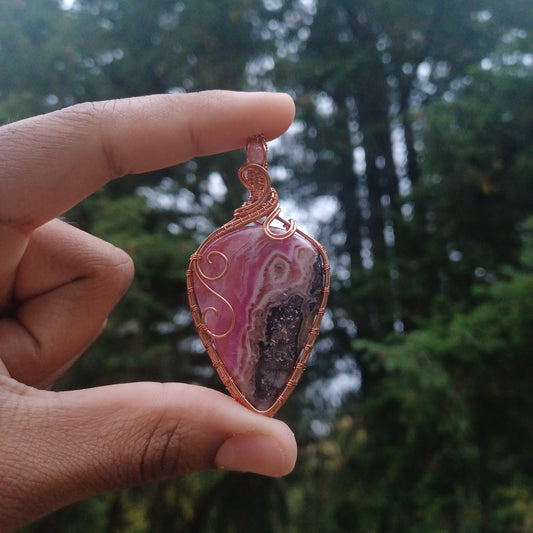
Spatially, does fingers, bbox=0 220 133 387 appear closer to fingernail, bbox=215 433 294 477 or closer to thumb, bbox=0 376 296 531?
thumb, bbox=0 376 296 531

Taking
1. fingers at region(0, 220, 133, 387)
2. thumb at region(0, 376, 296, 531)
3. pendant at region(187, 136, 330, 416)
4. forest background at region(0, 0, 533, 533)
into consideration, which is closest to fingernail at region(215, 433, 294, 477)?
thumb at region(0, 376, 296, 531)

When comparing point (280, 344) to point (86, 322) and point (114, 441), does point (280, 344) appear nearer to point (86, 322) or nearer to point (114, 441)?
point (114, 441)

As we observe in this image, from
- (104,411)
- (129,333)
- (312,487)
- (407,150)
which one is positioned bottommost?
(312,487)

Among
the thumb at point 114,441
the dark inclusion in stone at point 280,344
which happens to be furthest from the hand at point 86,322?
the dark inclusion in stone at point 280,344

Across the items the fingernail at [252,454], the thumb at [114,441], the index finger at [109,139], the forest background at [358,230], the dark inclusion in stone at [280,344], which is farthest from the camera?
the forest background at [358,230]

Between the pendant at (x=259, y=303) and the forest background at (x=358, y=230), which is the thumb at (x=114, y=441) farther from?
the forest background at (x=358, y=230)

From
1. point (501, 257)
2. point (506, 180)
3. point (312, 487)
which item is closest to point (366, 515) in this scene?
point (312, 487)

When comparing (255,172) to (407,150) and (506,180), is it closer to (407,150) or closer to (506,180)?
(506,180)
